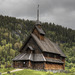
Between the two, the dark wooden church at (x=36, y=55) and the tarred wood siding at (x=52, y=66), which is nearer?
the dark wooden church at (x=36, y=55)

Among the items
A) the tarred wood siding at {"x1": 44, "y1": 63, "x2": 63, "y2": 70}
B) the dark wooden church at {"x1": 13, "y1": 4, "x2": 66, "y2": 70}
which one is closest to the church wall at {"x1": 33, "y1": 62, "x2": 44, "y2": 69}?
the dark wooden church at {"x1": 13, "y1": 4, "x2": 66, "y2": 70}

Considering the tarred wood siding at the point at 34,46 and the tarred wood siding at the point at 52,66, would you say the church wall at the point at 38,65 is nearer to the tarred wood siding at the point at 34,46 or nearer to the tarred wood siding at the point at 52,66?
the tarred wood siding at the point at 52,66

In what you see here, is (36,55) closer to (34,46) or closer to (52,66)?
(34,46)

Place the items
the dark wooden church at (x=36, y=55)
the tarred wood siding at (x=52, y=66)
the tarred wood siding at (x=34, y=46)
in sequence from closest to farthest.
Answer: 1. the dark wooden church at (x=36, y=55)
2. the tarred wood siding at (x=52, y=66)
3. the tarred wood siding at (x=34, y=46)

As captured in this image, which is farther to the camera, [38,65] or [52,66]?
[52,66]

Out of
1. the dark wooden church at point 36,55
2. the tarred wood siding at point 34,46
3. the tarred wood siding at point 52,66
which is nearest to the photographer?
the dark wooden church at point 36,55

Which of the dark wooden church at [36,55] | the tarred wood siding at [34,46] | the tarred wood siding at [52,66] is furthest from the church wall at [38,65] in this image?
the tarred wood siding at [34,46]

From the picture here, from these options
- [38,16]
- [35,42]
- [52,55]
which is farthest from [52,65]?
[38,16]

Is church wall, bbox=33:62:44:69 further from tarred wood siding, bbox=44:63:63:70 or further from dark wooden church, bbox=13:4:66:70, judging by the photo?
tarred wood siding, bbox=44:63:63:70

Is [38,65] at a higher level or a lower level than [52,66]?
higher

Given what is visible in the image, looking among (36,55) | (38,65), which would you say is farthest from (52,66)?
(36,55)

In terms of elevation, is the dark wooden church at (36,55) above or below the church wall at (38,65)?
above

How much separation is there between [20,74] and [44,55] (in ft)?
51.2

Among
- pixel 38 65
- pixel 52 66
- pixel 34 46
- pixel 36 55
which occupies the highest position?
pixel 34 46
